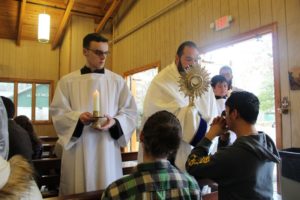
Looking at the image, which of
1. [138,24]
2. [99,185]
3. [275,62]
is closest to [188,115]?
[99,185]

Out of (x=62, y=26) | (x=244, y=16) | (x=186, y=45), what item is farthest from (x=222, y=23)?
(x=62, y=26)

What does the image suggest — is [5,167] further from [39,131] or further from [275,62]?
[39,131]

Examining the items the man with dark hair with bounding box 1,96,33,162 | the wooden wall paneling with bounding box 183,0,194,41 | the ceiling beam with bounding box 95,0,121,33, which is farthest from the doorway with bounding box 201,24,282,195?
the ceiling beam with bounding box 95,0,121,33

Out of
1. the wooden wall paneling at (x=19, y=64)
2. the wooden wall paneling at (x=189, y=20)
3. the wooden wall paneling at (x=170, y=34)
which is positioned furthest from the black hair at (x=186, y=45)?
the wooden wall paneling at (x=19, y=64)

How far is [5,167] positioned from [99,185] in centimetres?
118

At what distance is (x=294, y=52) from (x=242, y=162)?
90.8 inches

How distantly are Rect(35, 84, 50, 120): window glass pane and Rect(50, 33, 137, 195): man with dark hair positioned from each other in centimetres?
617

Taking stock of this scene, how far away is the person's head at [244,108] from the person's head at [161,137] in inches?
15.2

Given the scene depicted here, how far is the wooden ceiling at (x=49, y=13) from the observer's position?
250 inches

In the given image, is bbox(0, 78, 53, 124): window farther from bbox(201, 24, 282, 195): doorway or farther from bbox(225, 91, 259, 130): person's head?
bbox(225, 91, 259, 130): person's head

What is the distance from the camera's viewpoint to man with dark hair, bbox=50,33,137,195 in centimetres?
184

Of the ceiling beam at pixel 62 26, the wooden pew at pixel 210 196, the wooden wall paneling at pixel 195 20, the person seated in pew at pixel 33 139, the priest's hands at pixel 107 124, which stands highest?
the ceiling beam at pixel 62 26

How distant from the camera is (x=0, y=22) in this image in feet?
22.4

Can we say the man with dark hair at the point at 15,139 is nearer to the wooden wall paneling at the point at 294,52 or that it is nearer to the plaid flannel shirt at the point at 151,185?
the plaid flannel shirt at the point at 151,185
